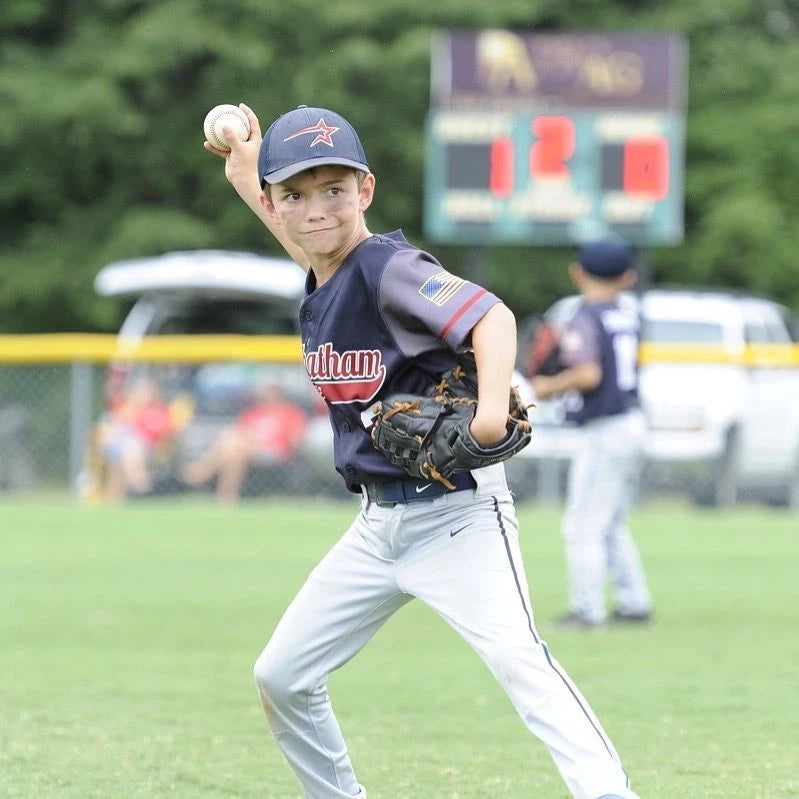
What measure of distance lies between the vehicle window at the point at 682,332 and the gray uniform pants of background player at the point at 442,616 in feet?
45.2

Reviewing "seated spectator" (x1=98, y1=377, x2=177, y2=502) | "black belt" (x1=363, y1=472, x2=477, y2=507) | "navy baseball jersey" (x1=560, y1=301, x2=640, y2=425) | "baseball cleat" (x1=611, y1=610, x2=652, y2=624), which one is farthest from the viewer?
"seated spectator" (x1=98, y1=377, x2=177, y2=502)

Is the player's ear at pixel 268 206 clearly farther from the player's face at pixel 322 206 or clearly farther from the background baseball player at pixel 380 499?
the player's face at pixel 322 206

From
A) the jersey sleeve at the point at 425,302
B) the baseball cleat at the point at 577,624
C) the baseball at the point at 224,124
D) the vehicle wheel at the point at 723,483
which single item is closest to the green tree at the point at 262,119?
the vehicle wheel at the point at 723,483

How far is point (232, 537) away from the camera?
12922mm

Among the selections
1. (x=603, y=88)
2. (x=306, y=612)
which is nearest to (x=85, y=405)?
(x=603, y=88)

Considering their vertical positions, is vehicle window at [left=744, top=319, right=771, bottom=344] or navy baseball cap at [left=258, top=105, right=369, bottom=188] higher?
navy baseball cap at [left=258, top=105, right=369, bottom=188]

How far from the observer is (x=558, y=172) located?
54.2 ft

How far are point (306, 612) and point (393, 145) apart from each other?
22.3 metres

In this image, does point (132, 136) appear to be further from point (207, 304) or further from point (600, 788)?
point (600, 788)

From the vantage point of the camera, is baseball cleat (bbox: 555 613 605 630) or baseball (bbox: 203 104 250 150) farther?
baseball cleat (bbox: 555 613 605 630)

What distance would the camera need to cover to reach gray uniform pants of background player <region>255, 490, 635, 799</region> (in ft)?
12.6

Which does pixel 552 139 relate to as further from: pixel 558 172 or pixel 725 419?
pixel 725 419

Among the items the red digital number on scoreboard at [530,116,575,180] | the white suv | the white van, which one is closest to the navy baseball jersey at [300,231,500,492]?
the white van

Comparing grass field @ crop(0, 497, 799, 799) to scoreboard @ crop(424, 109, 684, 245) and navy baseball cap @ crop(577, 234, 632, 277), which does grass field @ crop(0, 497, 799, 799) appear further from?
scoreboard @ crop(424, 109, 684, 245)
